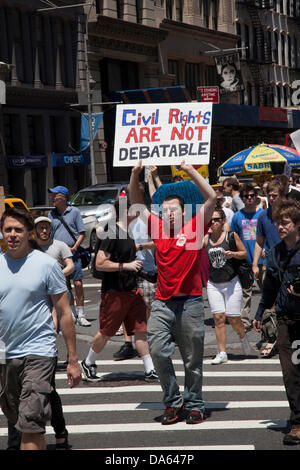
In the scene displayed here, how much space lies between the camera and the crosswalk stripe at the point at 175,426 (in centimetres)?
769

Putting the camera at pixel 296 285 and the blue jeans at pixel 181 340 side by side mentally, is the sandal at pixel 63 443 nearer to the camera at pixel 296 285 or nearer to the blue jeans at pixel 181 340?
the blue jeans at pixel 181 340

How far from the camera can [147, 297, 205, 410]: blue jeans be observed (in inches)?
309

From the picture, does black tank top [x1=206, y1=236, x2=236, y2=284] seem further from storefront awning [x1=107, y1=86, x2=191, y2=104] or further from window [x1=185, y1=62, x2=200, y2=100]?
window [x1=185, y1=62, x2=200, y2=100]

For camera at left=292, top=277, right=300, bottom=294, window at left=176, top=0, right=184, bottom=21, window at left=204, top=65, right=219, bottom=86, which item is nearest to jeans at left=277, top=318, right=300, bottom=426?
camera at left=292, top=277, right=300, bottom=294

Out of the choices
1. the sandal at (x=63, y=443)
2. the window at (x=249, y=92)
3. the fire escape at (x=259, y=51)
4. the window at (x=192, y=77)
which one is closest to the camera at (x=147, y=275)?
the sandal at (x=63, y=443)

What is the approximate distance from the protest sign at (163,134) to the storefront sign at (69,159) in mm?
30625

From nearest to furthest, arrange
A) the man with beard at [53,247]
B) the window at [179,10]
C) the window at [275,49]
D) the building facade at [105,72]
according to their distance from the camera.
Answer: the man with beard at [53,247] < the building facade at [105,72] < the window at [179,10] < the window at [275,49]

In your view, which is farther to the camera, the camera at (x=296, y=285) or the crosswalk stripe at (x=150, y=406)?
the crosswalk stripe at (x=150, y=406)

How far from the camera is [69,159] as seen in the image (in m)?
41.1

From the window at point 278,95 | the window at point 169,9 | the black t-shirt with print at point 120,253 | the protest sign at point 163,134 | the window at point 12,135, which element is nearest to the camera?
the protest sign at point 163,134

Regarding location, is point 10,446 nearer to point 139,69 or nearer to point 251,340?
point 251,340

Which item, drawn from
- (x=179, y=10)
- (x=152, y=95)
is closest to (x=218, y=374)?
(x=152, y=95)

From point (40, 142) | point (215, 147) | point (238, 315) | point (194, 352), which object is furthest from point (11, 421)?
point (215, 147)

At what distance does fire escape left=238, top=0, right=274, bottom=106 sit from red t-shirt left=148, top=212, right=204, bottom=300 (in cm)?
5429
